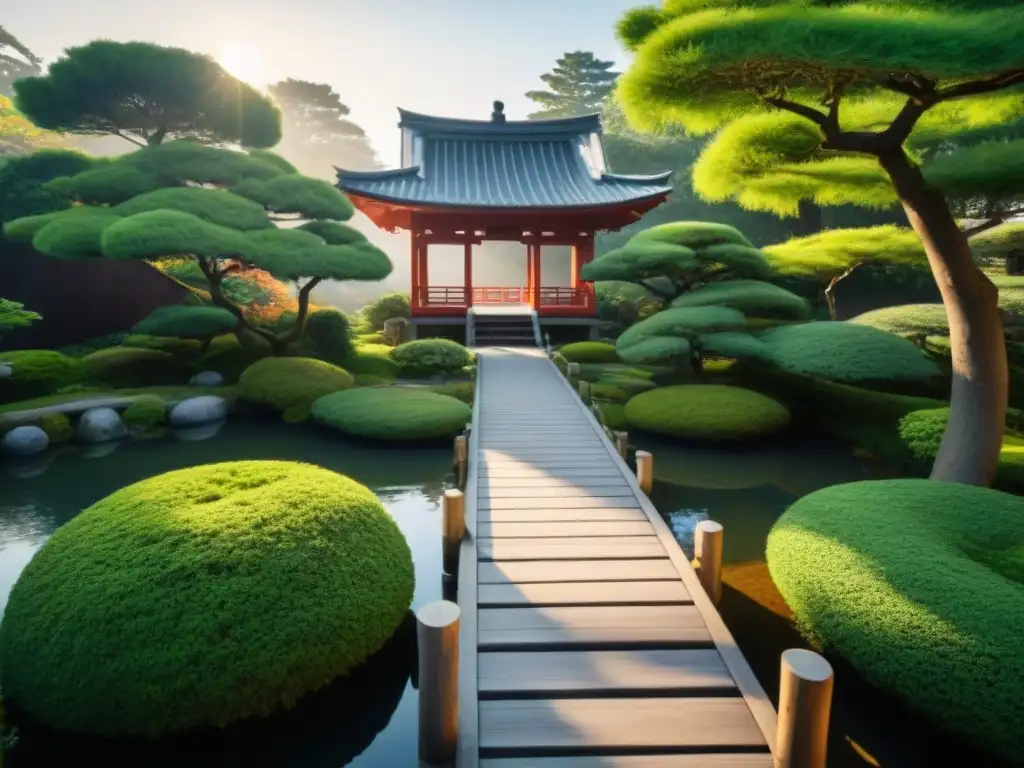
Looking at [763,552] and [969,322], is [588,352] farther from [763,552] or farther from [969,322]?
[763,552]

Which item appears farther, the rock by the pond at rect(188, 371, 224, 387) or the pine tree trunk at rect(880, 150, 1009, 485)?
the rock by the pond at rect(188, 371, 224, 387)

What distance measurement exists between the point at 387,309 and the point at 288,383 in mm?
9823

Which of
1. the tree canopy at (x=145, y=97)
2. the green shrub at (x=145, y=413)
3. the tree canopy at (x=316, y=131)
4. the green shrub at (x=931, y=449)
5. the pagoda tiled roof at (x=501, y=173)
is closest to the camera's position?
the green shrub at (x=931, y=449)

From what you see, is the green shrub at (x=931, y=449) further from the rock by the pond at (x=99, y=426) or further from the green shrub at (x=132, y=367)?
the green shrub at (x=132, y=367)

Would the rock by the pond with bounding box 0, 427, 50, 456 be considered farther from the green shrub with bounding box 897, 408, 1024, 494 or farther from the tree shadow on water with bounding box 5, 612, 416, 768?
the green shrub with bounding box 897, 408, 1024, 494

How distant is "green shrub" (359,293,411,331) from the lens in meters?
21.3

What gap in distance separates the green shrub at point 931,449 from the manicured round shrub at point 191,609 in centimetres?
740

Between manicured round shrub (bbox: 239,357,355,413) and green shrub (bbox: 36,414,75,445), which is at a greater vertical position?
manicured round shrub (bbox: 239,357,355,413)

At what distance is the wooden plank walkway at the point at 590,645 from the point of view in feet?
10.1

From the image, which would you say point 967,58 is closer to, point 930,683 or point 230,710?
point 930,683

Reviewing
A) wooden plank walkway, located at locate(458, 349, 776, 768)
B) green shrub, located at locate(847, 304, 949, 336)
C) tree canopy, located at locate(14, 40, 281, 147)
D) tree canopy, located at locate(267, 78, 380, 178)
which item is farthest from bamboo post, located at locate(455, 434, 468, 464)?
tree canopy, located at locate(267, 78, 380, 178)

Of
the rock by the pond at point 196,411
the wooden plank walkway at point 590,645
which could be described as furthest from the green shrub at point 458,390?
the wooden plank walkway at point 590,645

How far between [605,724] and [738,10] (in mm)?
5847

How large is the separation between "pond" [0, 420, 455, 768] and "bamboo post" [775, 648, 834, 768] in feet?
7.24
